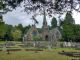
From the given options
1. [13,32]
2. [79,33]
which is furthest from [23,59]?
[13,32]

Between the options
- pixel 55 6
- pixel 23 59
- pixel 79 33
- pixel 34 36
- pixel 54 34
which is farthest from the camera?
pixel 34 36

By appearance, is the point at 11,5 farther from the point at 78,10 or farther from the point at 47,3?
the point at 78,10

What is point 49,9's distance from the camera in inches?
584

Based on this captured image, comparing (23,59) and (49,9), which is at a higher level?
(49,9)

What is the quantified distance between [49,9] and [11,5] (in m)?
2.58

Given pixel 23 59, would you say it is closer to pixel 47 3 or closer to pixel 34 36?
pixel 47 3

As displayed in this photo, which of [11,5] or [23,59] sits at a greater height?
[11,5]

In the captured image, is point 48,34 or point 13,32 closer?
point 48,34

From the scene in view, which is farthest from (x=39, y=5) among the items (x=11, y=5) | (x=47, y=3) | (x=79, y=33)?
(x=79, y=33)

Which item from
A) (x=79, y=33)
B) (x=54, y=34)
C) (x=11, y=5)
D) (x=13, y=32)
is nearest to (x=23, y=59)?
(x=11, y=5)

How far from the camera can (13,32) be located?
101 meters

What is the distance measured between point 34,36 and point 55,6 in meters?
82.6

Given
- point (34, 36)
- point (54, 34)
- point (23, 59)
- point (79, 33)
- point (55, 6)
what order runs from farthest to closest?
point (34, 36), point (54, 34), point (79, 33), point (23, 59), point (55, 6)

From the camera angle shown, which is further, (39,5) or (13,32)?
(13,32)
